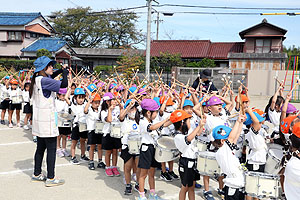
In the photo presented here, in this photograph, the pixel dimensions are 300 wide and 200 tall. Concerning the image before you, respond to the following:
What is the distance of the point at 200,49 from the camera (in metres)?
31.1

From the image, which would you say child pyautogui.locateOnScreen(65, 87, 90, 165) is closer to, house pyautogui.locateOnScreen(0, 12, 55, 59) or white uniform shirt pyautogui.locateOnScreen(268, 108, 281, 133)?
white uniform shirt pyautogui.locateOnScreen(268, 108, 281, 133)

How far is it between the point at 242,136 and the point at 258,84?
19009mm

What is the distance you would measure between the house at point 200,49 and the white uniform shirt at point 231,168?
86.5 feet

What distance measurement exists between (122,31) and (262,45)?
850 inches

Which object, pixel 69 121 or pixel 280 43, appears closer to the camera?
pixel 69 121

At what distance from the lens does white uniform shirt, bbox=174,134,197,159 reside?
13.4 ft

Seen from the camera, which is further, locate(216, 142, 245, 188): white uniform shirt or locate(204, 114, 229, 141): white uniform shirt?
locate(204, 114, 229, 141): white uniform shirt

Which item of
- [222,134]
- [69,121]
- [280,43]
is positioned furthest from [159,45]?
[222,134]

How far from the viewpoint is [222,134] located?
12.3 ft

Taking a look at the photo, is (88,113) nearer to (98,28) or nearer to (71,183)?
(71,183)

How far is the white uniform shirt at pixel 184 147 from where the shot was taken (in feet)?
13.4

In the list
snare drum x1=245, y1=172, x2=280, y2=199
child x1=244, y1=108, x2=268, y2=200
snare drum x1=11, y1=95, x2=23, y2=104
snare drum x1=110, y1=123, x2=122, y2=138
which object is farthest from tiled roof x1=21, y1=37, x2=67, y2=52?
snare drum x1=245, y1=172, x2=280, y2=199

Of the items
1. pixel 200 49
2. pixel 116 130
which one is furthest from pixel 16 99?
pixel 200 49

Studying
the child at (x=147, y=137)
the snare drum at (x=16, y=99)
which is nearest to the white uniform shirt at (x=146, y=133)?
the child at (x=147, y=137)
